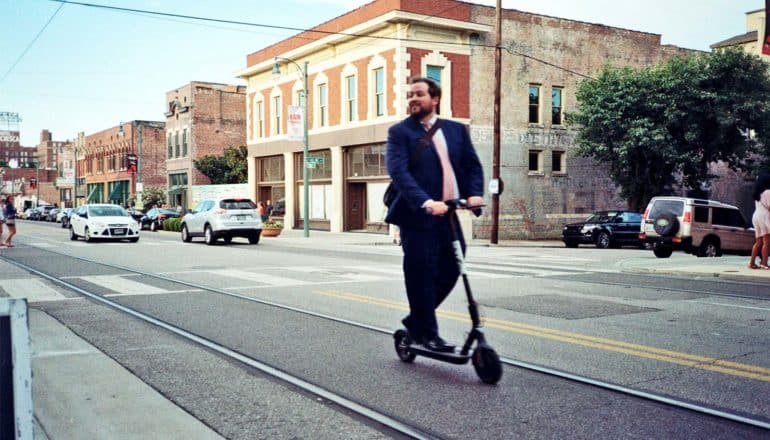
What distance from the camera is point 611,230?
86.5 feet

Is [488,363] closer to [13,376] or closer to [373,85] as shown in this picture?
[13,376]

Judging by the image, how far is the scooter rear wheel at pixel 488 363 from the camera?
4941 mm

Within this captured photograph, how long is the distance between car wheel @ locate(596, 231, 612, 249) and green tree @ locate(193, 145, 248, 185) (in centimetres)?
3052

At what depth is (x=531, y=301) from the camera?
9.32 meters

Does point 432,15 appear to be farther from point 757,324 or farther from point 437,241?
point 437,241

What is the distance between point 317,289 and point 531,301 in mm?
3253

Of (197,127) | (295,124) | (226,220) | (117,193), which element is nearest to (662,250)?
(226,220)

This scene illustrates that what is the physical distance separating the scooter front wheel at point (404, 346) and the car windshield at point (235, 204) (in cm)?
1961

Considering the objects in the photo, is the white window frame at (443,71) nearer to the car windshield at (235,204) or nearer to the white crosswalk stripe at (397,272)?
the car windshield at (235,204)

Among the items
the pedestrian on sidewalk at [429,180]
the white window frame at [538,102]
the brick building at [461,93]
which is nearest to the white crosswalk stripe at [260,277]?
the pedestrian on sidewalk at [429,180]

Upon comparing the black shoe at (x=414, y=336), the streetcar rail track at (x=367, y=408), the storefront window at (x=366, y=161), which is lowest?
the streetcar rail track at (x=367, y=408)

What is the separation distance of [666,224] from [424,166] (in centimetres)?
1587

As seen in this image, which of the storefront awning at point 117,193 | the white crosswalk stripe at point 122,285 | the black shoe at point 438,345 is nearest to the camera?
the black shoe at point 438,345

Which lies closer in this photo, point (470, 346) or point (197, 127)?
point (470, 346)
